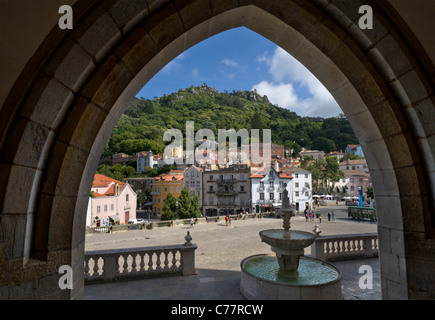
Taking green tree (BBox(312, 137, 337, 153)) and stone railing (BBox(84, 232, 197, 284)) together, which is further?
green tree (BBox(312, 137, 337, 153))

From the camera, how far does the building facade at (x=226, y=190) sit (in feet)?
151

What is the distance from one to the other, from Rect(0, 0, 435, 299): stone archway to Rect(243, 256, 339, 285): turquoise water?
3.62m

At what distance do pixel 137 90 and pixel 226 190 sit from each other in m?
44.8

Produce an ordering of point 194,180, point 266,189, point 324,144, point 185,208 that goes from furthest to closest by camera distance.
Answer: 1. point 324,144
2. point 194,180
3. point 266,189
4. point 185,208

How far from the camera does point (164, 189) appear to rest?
5038 centimetres

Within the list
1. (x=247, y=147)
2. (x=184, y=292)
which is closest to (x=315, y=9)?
(x=184, y=292)

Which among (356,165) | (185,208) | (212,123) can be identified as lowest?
(185,208)

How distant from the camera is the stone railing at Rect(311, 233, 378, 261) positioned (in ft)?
25.2

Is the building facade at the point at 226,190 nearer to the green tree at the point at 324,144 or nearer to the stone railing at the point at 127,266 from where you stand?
the stone railing at the point at 127,266

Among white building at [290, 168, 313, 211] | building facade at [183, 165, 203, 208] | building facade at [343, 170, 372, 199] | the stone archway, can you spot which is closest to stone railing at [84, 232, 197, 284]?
the stone archway

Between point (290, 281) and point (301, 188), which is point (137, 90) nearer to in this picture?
point (290, 281)

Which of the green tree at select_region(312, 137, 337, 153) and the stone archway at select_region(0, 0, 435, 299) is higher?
the green tree at select_region(312, 137, 337, 153)

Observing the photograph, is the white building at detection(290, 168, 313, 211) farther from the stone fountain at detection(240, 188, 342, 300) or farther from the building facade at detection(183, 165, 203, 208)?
the stone fountain at detection(240, 188, 342, 300)

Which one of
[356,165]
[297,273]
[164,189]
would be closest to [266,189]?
[164,189]
